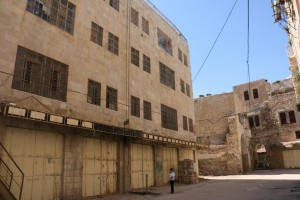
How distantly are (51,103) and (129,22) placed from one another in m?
9.74

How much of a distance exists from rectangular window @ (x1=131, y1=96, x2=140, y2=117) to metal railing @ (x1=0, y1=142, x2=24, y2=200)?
8424 mm

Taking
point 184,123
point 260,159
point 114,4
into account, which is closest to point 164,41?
point 114,4

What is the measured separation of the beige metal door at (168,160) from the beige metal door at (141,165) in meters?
1.99

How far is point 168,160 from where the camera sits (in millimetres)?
21844

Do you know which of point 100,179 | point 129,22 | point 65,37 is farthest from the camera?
point 129,22

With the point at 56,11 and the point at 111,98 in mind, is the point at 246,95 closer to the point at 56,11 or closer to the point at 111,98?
the point at 111,98

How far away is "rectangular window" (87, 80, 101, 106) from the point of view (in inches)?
562

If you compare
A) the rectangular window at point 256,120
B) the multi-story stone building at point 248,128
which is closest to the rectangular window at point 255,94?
the multi-story stone building at point 248,128

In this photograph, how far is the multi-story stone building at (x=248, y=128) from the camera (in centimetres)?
3244

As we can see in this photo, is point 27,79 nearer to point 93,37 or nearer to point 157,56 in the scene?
point 93,37

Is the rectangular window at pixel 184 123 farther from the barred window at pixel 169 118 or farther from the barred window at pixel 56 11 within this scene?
the barred window at pixel 56 11

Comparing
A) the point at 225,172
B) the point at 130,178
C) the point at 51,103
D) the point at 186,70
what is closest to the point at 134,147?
the point at 130,178

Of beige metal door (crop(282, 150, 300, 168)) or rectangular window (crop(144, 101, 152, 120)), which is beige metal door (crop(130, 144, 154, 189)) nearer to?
rectangular window (crop(144, 101, 152, 120))

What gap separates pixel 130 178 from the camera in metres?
16.5
